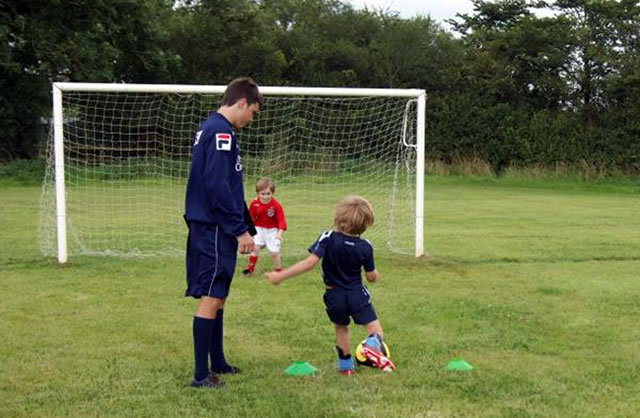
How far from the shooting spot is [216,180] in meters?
4.70

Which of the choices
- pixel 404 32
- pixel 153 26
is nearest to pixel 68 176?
pixel 153 26

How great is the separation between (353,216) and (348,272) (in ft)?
1.28

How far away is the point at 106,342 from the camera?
237 inches

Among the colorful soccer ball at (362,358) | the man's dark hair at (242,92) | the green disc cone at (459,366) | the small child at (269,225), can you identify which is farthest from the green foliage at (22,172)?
the green disc cone at (459,366)

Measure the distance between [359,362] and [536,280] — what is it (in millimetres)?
4250

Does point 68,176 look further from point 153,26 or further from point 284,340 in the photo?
point 153,26

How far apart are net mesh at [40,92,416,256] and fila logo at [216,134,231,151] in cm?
897

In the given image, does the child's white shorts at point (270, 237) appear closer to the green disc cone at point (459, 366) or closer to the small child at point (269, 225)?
the small child at point (269, 225)

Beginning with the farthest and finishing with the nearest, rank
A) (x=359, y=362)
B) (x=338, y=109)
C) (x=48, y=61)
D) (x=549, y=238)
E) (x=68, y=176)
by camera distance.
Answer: (x=48, y=61) < (x=338, y=109) < (x=68, y=176) < (x=549, y=238) < (x=359, y=362)

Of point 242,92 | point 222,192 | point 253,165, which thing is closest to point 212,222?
point 222,192

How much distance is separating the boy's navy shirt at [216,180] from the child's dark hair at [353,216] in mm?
639

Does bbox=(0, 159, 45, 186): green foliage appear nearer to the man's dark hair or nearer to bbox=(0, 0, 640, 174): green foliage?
bbox=(0, 0, 640, 174): green foliage

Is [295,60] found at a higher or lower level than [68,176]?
higher

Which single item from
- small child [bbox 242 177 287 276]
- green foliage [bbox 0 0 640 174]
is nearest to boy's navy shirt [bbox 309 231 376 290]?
small child [bbox 242 177 287 276]
